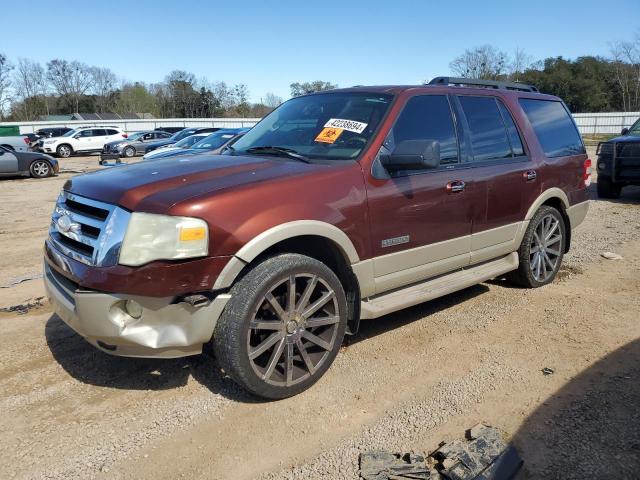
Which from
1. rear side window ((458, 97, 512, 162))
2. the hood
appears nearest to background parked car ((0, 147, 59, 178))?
the hood

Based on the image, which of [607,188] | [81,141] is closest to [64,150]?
[81,141]

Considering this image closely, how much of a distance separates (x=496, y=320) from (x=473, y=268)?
0.49m

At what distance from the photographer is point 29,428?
297cm

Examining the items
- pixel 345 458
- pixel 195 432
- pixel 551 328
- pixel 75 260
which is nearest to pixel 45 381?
pixel 75 260

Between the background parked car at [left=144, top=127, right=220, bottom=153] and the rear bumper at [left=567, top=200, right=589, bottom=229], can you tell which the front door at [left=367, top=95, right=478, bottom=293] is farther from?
the background parked car at [left=144, top=127, right=220, bottom=153]

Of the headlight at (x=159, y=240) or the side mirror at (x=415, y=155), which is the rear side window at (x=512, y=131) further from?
the headlight at (x=159, y=240)

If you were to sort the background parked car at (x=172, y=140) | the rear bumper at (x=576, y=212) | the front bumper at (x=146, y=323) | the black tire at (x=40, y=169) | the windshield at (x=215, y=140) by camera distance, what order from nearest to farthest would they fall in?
the front bumper at (x=146, y=323)
the rear bumper at (x=576, y=212)
the windshield at (x=215, y=140)
the black tire at (x=40, y=169)
the background parked car at (x=172, y=140)

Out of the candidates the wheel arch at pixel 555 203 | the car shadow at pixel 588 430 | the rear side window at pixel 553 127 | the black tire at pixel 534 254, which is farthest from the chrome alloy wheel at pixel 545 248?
→ the car shadow at pixel 588 430

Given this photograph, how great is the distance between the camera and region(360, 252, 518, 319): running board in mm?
3697

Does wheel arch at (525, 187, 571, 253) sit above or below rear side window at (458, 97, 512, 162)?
below

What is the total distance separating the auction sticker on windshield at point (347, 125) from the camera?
12.4 ft

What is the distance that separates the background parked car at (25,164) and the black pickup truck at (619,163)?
1662 cm

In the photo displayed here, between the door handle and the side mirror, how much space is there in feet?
1.80

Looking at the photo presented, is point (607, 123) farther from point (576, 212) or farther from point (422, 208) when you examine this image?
point (422, 208)
